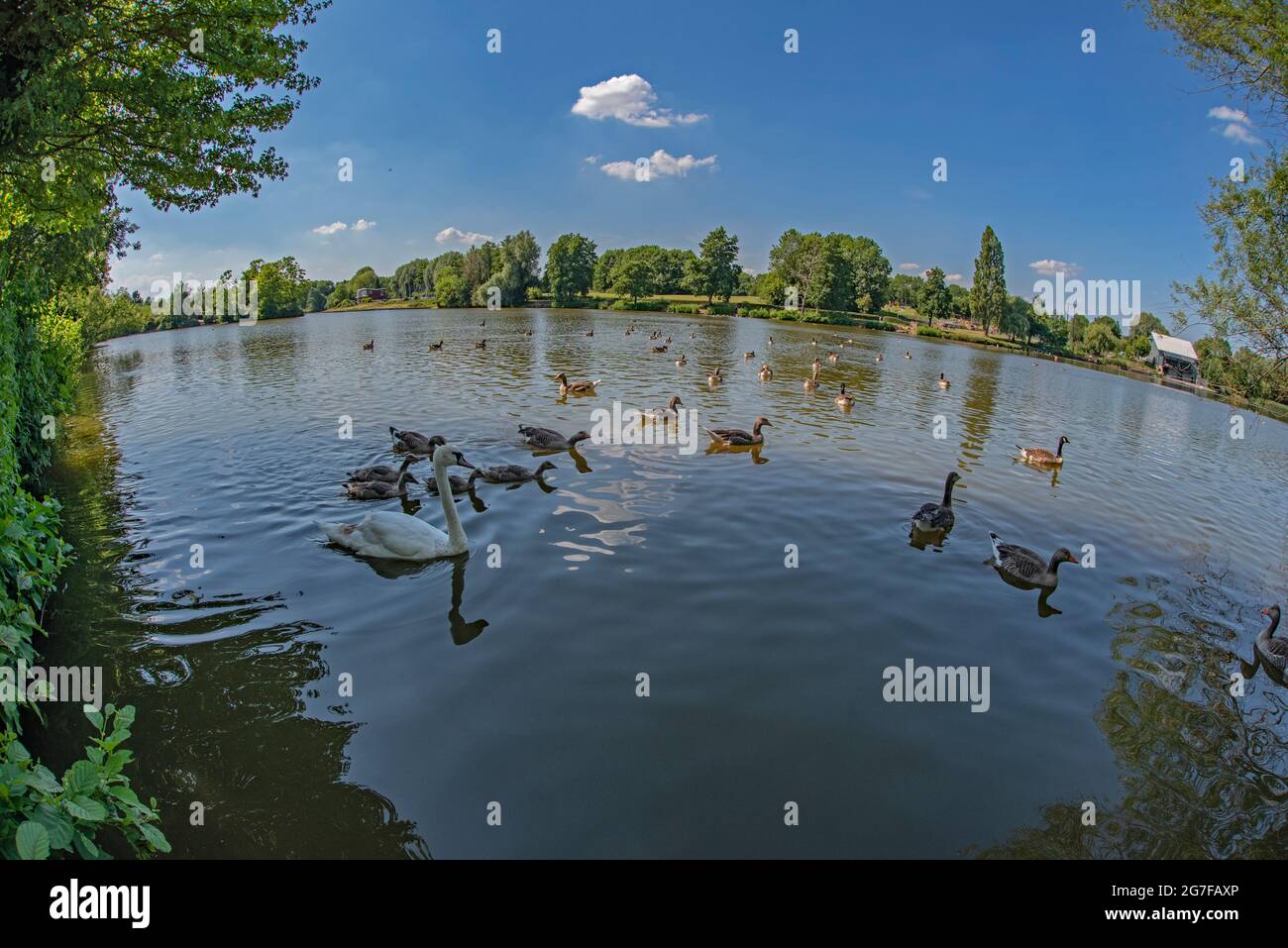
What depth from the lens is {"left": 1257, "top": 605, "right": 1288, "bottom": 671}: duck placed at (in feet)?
29.3

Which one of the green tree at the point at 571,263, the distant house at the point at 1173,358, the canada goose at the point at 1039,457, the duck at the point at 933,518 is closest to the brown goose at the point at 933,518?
the duck at the point at 933,518

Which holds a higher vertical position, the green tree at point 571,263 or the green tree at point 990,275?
the green tree at point 571,263

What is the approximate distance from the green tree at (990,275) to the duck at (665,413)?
103402 millimetres

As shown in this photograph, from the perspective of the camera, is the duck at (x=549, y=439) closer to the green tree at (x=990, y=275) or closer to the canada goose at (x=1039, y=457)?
the canada goose at (x=1039, y=457)

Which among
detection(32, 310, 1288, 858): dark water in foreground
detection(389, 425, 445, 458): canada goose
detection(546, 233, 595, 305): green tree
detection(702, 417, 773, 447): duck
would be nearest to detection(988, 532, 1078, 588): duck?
detection(32, 310, 1288, 858): dark water in foreground

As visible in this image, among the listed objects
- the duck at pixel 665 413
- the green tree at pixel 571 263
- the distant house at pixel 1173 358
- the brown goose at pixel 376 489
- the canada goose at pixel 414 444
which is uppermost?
the green tree at pixel 571 263

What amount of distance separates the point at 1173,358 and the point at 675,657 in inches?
3666

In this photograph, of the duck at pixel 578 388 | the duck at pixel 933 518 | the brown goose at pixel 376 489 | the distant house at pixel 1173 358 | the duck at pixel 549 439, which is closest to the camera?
the duck at pixel 933 518

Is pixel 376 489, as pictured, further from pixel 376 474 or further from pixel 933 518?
pixel 933 518

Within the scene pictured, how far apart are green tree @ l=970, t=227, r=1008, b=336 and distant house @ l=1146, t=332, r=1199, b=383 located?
28.6 meters

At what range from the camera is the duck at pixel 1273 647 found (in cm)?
893

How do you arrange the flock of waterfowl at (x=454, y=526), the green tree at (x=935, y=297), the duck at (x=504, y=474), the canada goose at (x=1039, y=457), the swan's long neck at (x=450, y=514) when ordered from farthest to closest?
the green tree at (x=935, y=297) → the canada goose at (x=1039, y=457) → the duck at (x=504, y=474) → the swan's long neck at (x=450, y=514) → the flock of waterfowl at (x=454, y=526)
